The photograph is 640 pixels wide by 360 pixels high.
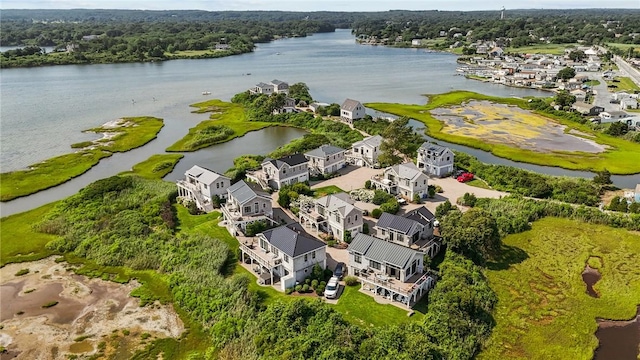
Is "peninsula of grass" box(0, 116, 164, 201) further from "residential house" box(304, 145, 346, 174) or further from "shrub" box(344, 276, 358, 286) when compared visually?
"shrub" box(344, 276, 358, 286)

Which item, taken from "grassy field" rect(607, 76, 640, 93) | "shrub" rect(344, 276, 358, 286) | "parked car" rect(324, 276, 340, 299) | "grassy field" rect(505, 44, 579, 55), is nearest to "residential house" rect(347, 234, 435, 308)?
"shrub" rect(344, 276, 358, 286)

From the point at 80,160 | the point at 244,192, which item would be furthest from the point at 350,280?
the point at 80,160

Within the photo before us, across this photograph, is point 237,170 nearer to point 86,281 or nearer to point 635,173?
point 86,281

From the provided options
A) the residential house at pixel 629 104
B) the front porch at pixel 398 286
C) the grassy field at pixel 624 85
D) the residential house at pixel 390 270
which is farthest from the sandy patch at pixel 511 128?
the front porch at pixel 398 286

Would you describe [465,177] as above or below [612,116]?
below

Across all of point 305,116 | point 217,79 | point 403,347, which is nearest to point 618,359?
point 403,347

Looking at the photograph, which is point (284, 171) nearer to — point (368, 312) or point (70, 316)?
point (368, 312)
